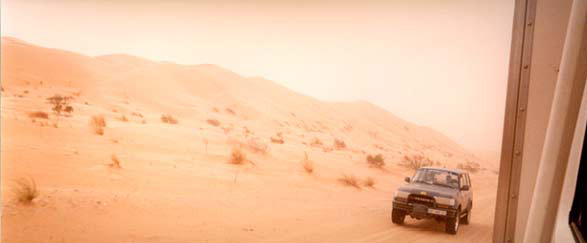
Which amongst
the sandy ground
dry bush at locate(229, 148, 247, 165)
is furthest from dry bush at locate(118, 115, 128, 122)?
dry bush at locate(229, 148, 247, 165)

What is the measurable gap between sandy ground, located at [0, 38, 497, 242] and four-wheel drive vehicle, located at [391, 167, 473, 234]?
0.09 meters

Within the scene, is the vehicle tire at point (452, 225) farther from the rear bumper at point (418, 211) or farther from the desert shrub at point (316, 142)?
the desert shrub at point (316, 142)

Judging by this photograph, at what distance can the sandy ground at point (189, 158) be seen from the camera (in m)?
4.04

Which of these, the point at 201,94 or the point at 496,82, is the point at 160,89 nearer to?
the point at 201,94

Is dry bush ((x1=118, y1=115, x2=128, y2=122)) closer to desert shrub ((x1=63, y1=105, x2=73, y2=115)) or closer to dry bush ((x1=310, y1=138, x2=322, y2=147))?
desert shrub ((x1=63, y1=105, x2=73, y2=115))

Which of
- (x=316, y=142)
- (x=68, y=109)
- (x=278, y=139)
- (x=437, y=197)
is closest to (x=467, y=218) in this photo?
(x=437, y=197)

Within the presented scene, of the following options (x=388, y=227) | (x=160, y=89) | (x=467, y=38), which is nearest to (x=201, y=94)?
(x=160, y=89)

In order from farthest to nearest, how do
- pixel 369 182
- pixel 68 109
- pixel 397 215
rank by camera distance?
pixel 68 109
pixel 369 182
pixel 397 215

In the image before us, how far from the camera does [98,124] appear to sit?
15.1ft

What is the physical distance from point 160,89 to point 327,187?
1.91m

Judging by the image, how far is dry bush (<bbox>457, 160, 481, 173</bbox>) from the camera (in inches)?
144

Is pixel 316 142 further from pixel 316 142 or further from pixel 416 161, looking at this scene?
pixel 416 161

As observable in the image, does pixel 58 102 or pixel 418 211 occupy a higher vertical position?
pixel 58 102

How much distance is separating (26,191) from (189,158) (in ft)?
4.91
